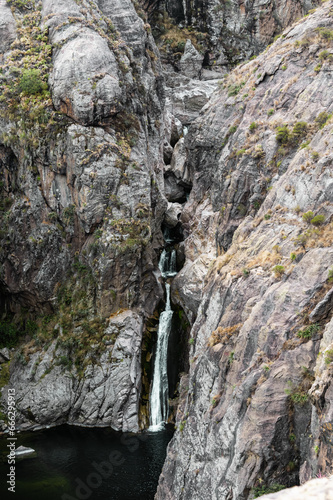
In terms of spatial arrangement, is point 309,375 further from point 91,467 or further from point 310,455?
point 91,467

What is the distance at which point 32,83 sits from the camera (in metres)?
→ 40.1

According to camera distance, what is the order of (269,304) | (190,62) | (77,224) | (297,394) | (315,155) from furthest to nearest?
1. (190,62)
2. (77,224)
3. (315,155)
4. (269,304)
5. (297,394)

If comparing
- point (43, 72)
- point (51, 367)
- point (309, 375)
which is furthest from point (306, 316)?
point (43, 72)

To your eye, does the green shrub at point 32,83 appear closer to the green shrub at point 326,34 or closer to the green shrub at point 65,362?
the green shrub at point 326,34

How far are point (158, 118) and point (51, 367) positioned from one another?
99.0 feet

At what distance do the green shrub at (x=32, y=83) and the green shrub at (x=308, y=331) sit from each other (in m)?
35.0

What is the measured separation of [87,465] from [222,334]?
16.2 meters

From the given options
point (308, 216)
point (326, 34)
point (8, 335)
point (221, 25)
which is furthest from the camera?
point (221, 25)

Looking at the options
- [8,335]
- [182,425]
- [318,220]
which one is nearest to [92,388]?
[8,335]

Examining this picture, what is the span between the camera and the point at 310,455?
541 inches

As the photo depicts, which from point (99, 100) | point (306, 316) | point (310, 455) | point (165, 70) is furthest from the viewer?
point (165, 70)

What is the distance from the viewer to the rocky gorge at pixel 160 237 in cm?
1688

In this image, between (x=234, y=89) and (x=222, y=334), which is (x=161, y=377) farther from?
(x=234, y=89)

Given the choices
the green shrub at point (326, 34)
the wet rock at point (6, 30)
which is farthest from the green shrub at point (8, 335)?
the green shrub at point (326, 34)
